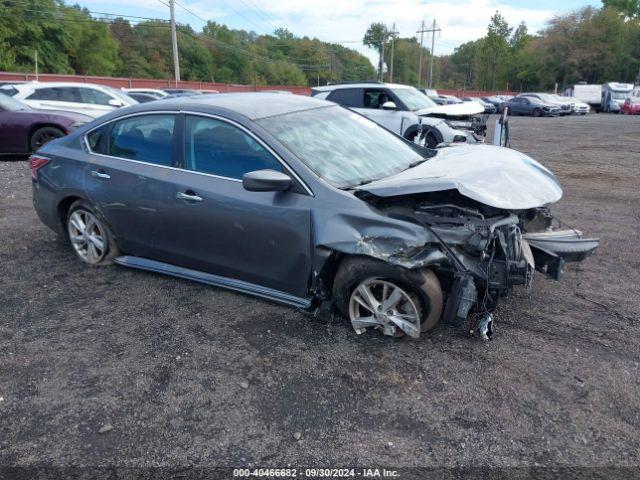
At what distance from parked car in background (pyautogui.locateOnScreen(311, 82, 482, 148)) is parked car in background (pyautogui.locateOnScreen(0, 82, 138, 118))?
503 cm

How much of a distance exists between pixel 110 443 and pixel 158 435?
0.77ft

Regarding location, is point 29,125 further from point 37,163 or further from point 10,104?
point 37,163

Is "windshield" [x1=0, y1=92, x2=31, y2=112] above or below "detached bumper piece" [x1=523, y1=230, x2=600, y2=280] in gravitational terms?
above

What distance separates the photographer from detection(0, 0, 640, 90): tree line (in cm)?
5475

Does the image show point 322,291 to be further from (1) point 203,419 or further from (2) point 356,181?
(1) point 203,419

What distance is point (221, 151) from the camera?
3984 millimetres

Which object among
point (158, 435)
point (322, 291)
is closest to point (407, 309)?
point (322, 291)

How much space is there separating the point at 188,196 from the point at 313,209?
1081mm

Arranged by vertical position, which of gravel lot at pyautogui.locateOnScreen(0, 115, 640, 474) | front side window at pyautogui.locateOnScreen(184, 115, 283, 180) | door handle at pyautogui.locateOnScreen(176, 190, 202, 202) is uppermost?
front side window at pyautogui.locateOnScreen(184, 115, 283, 180)

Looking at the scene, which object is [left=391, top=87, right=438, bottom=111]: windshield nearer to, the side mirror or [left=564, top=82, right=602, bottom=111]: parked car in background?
the side mirror

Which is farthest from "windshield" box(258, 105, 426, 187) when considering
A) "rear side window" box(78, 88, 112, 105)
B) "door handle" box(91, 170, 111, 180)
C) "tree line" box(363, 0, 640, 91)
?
"tree line" box(363, 0, 640, 91)

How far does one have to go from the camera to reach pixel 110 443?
8.75 feet

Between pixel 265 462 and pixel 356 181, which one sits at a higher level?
pixel 356 181

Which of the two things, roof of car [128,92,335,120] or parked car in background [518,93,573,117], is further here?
parked car in background [518,93,573,117]
